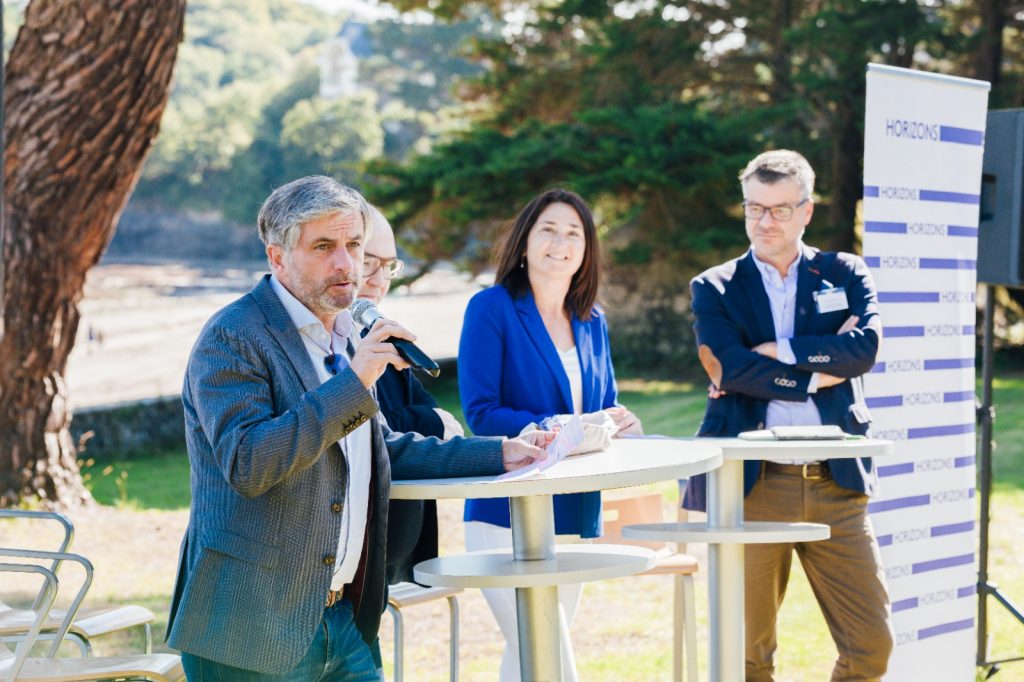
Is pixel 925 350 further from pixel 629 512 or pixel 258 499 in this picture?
pixel 258 499

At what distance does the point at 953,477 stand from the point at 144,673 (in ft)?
10.1

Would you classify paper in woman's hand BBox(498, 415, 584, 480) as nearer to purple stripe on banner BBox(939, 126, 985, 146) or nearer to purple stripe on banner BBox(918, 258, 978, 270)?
purple stripe on banner BBox(918, 258, 978, 270)

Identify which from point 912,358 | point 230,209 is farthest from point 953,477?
point 230,209

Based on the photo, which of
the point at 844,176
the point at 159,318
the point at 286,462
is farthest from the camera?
the point at 159,318

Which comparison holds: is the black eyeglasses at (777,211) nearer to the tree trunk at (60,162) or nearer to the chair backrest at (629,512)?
the chair backrest at (629,512)

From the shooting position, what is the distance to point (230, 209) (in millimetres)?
69062

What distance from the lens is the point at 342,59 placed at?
93.9 m

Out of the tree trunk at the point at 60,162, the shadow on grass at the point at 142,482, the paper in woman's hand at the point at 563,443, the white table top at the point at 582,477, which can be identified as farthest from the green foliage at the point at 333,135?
the white table top at the point at 582,477

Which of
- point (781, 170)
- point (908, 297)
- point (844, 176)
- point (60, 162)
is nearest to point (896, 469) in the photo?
point (908, 297)

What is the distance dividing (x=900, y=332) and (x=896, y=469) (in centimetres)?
49

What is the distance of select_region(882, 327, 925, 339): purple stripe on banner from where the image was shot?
4.49m

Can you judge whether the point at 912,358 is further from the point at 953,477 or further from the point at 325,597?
the point at 325,597

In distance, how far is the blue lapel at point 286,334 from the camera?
2396 mm

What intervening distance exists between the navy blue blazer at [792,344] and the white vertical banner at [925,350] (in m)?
0.45
